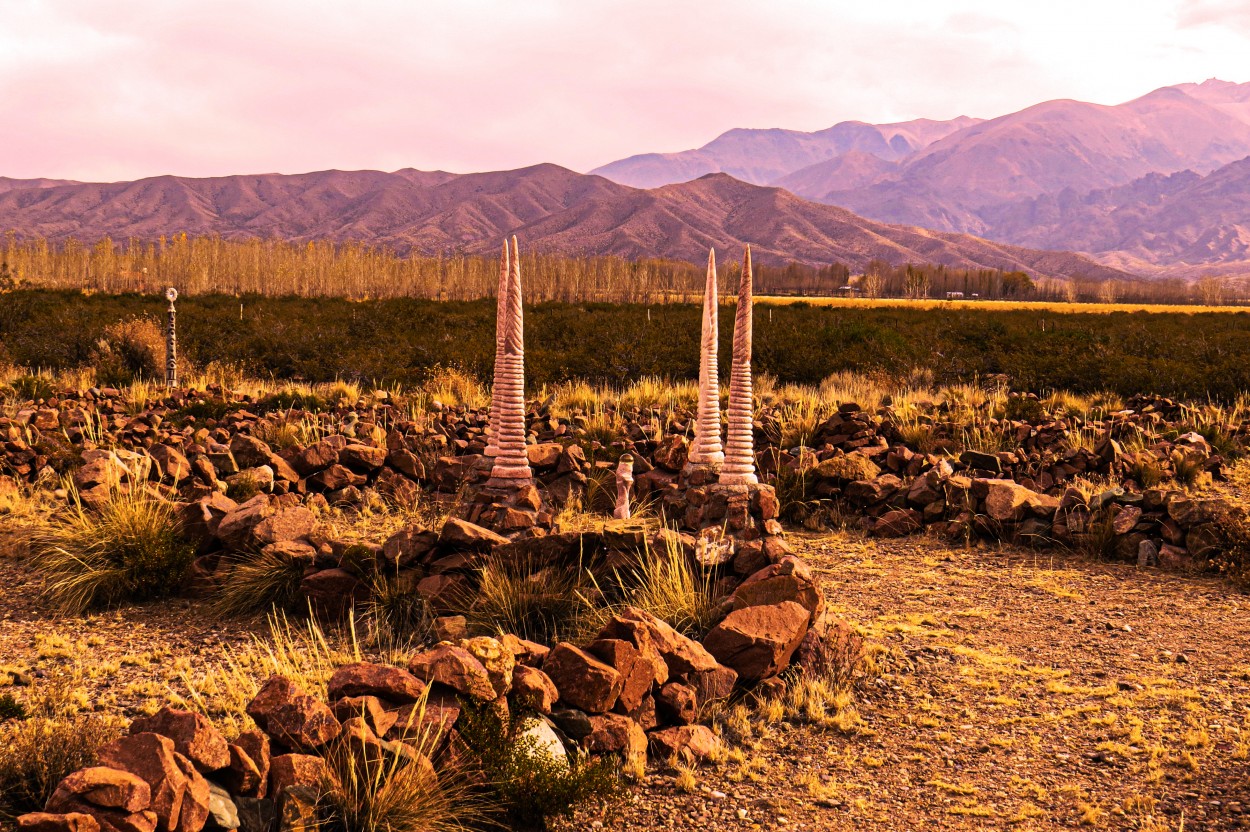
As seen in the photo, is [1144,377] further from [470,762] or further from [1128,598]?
[470,762]

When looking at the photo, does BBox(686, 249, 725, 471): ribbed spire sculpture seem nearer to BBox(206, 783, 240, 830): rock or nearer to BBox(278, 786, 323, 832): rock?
BBox(278, 786, 323, 832): rock

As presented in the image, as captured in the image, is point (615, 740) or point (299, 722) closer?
point (299, 722)

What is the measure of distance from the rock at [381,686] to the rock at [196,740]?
77 centimetres

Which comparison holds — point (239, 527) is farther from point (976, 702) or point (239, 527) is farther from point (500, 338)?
point (976, 702)

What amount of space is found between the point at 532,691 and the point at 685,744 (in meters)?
0.88

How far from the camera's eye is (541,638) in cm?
707

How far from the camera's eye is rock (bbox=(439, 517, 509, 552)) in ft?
25.4

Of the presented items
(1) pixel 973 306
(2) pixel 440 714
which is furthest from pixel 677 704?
(1) pixel 973 306

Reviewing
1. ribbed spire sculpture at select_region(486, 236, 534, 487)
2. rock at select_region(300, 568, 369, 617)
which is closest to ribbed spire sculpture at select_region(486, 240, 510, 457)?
ribbed spire sculpture at select_region(486, 236, 534, 487)

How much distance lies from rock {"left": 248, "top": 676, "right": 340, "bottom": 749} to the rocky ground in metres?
1.23

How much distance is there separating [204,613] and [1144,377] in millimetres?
19890

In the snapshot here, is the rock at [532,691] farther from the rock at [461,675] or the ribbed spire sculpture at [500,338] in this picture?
the ribbed spire sculpture at [500,338]

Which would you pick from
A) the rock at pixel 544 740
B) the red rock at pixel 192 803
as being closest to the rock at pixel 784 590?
the rock at pixel 544 740

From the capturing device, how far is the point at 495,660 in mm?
5223
